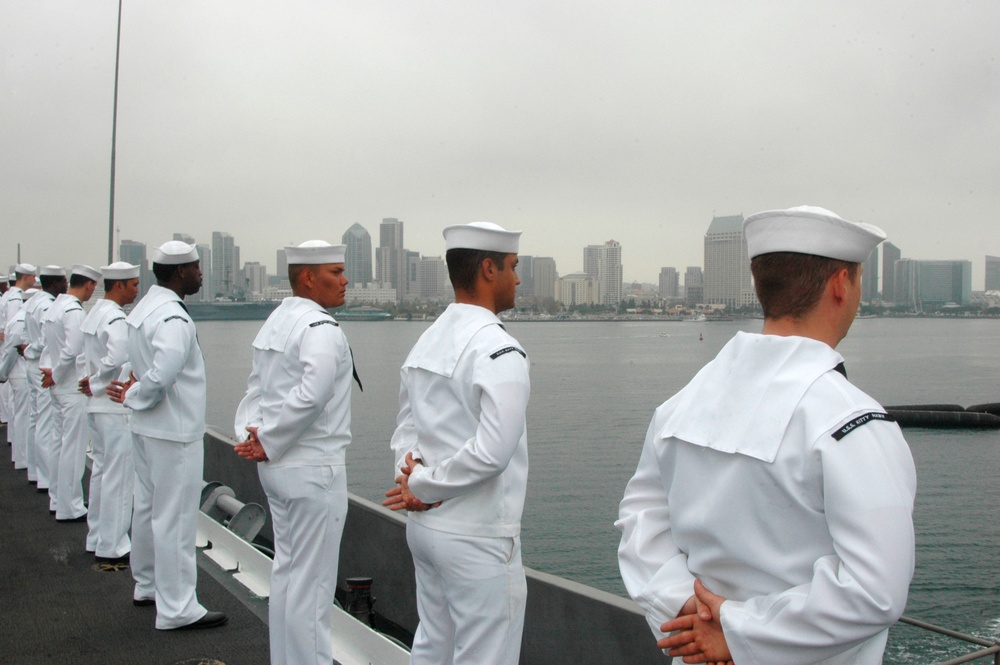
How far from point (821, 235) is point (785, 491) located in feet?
1.73

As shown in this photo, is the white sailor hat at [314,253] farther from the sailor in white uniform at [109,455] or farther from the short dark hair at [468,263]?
the sailor in white uniform at [109,455]

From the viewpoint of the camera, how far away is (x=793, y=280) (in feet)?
5.73

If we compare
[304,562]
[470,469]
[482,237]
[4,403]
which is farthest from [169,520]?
[4,403]

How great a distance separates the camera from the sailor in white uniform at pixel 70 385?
7.35 metres

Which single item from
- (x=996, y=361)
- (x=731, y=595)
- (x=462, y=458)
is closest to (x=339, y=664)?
(x=462, y=458)

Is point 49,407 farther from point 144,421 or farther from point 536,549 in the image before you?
point 536,549

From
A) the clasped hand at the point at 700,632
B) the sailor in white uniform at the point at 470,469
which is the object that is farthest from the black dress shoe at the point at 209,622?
the clasped hand at the point at 700,632

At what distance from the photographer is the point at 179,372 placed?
4.79 meters

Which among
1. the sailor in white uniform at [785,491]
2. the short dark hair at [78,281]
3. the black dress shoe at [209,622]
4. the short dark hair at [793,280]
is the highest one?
the short dark hair at [78,281]

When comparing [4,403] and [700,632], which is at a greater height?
[700,632]

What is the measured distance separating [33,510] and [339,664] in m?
5.15

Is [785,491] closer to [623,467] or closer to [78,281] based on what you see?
[78,281]

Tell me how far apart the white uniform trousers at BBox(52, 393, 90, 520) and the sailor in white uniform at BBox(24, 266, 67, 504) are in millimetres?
814

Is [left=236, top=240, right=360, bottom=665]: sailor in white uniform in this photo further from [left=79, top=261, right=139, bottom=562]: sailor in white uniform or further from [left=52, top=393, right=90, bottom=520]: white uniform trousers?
[left=52, top=393, right=90, bottom=520]: white uniform trousers
